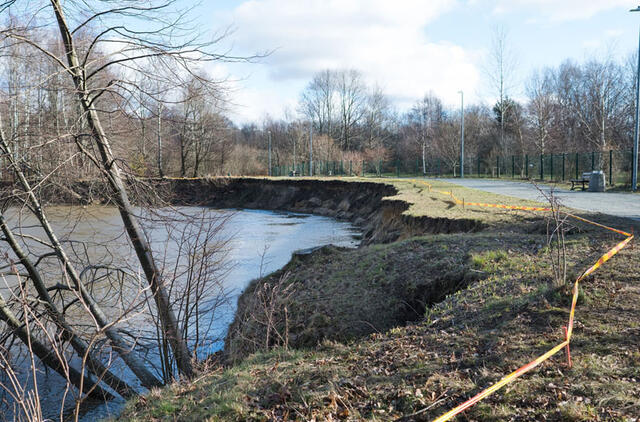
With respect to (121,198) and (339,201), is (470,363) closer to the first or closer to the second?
(121,198)

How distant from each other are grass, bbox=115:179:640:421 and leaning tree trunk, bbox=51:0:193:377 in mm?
2057

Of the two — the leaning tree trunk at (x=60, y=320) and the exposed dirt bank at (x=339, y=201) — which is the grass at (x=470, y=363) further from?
the exposed dirt bank at (x=339, y=201)

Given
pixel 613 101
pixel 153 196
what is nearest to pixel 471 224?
pixel 153 196

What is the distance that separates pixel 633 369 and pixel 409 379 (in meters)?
1.84

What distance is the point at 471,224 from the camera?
12.7 m

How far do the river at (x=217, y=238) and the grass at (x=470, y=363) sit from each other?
2.57 meters

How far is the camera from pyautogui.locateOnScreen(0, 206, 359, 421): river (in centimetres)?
779

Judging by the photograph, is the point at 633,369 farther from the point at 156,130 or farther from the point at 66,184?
the point at 66,184

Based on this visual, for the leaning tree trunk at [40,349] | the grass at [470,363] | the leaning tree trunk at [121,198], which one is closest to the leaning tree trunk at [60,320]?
the leaning tree trunk at [40,349]

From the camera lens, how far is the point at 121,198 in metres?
7.50

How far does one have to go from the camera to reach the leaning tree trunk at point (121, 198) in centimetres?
686

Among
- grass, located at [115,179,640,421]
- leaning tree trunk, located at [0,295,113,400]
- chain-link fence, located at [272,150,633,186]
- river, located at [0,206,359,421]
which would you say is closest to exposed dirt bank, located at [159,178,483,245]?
river, located at [0,206,359,421]

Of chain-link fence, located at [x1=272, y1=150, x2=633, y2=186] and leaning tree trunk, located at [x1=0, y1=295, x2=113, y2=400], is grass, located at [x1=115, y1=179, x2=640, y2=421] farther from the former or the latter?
leaning tree trunk, located at [x1=0, y1=295, x2=113, y2=400]

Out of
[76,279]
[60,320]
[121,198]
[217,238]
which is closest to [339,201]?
[217,238]
